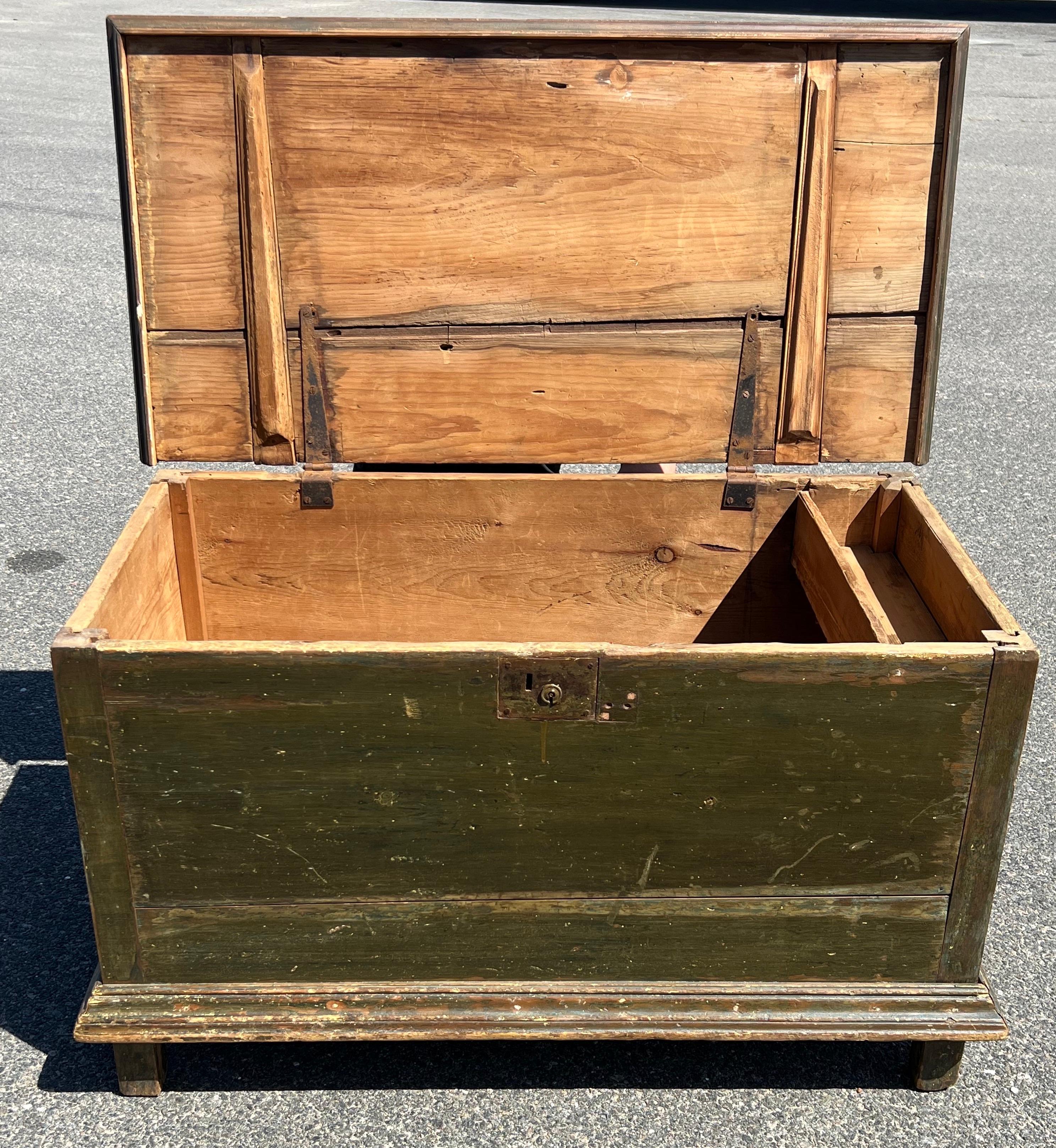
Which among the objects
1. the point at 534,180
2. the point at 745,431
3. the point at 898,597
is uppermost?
the point at 534,180

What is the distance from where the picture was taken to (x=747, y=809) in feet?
6.78

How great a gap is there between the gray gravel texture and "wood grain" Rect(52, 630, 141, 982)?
1.15 feet

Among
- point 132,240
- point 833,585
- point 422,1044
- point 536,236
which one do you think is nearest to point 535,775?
point 422,1044

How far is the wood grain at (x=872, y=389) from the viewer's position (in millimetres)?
2635

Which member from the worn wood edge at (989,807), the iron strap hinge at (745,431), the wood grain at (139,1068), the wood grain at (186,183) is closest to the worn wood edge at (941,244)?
the iron strap hinge at (745,431)

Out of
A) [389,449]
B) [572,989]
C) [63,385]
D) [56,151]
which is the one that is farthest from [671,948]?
[56,151]

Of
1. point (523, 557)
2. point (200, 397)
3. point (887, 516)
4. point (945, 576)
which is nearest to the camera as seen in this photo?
point (945, 576)

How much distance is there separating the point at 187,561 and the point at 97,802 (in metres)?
0.90

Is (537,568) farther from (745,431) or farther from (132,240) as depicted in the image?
(132,240)

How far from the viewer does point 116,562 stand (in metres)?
2.33

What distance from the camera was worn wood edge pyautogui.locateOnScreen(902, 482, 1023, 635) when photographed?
→ 2.12 m

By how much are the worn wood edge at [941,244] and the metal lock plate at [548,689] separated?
3.42 ft

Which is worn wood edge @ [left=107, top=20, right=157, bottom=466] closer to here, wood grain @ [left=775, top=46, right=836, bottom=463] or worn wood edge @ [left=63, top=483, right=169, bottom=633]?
worn wood edge @ [left=63, top=483, right=169, bottom=633]

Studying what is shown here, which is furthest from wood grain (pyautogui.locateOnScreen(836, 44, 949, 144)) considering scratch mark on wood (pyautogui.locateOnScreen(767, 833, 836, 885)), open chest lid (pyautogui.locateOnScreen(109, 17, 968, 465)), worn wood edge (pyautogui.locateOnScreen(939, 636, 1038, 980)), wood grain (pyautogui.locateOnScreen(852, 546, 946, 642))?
scratch mark on wood (pyautogui.locateOnScreen(767, 833, 836, 885))
